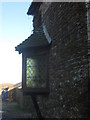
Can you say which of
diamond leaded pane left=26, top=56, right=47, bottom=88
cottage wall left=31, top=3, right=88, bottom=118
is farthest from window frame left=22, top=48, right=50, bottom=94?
cottage wall left=31, top=3, right=88, bottom=118

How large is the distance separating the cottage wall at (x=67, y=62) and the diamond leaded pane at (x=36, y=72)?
53 cm

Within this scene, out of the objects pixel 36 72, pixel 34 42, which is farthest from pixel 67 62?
pixel 34 42

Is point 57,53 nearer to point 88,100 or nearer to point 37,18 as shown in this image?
point 88,100

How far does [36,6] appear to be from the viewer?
510 inches

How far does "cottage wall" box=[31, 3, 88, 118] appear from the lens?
6445mm

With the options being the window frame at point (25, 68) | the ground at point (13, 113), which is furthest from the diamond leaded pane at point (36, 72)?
the ground at point (13, 113)

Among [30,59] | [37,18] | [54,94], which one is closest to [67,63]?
[54,94]

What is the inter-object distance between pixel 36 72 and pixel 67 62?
9.26 ft

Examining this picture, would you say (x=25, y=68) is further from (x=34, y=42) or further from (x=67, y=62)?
(x=67, y=62)

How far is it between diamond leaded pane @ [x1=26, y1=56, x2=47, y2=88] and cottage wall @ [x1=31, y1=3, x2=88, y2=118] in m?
0.53

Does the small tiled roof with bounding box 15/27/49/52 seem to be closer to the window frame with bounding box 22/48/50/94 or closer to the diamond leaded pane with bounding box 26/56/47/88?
the window frame with bounding box 22/48/50/94

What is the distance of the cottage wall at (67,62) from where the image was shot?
645cm

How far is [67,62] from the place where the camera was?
770 cm

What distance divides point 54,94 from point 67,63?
1.74 meters
